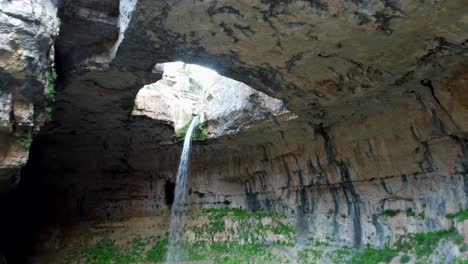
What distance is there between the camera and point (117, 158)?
1625 cm

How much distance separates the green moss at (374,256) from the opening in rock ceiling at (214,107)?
488 cm

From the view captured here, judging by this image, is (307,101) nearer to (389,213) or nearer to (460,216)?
(389,213)

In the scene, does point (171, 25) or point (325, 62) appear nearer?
point (171, 25)

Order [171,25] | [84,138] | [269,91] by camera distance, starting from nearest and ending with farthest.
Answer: [171,25] → [269,91] → [84,138]

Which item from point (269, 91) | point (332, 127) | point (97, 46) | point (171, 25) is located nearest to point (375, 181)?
point (332, 127)

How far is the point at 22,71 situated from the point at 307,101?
22.1 ft

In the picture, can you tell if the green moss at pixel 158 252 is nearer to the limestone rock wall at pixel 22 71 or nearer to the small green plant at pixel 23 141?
the limestone rock wall at pixel 22 71

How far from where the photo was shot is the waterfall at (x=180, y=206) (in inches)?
562

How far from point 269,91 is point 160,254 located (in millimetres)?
9286

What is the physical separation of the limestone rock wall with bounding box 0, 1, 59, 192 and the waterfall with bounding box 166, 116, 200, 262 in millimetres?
6979

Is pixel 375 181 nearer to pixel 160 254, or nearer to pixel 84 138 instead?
pixel 160 254

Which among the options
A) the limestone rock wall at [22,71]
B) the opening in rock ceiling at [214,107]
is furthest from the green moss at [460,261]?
the limestone rock wall at [22,71]

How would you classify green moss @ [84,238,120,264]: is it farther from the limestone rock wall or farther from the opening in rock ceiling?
the limestone rock wall

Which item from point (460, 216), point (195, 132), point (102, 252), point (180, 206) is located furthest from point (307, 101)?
point (102, 252)
